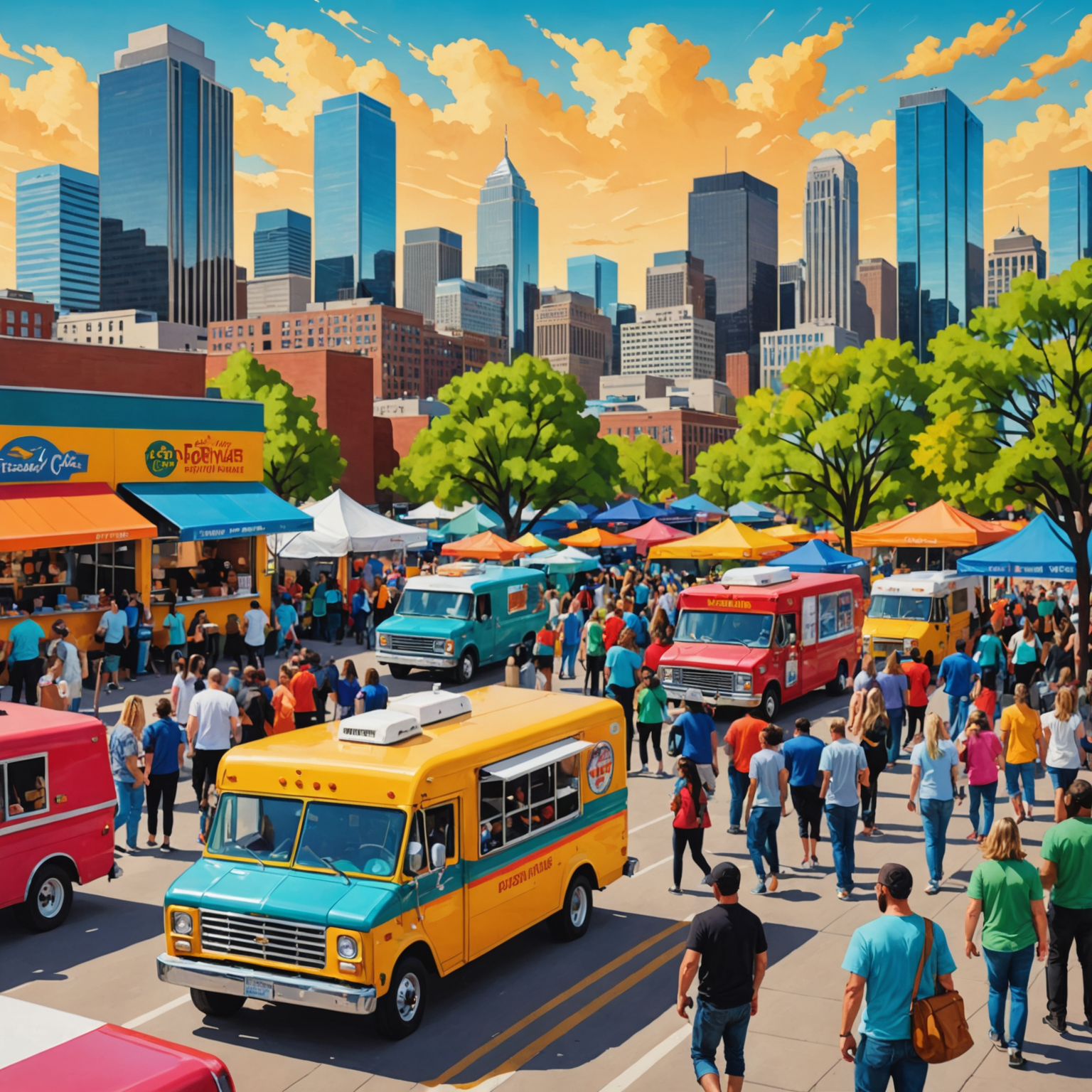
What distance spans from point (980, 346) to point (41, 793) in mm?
22431

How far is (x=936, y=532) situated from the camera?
28828mm

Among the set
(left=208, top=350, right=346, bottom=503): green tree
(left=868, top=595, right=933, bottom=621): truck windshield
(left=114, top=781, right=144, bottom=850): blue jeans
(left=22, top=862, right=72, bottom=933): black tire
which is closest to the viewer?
(left=22, top=862, right=72, bottom=933): black tire

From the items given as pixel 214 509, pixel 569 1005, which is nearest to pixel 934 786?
pixel 569 1005

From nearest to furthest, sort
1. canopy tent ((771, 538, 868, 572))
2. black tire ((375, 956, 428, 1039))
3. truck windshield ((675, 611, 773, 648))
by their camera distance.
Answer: black tire ((375, 956, 428, 1039)) → truck windshield ((675, 611, 773, 648)) → canopy tent ((771, 538, 868, 572))

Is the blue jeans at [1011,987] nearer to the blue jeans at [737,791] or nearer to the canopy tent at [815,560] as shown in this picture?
the blue jeans at [737,791]

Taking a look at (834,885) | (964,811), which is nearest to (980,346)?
(964,811)

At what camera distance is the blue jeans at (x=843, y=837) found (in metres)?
11.5

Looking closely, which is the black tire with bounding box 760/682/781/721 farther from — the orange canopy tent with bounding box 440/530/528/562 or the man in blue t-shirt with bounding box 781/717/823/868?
the orange canopy tent with bounding box 440/530/528/562

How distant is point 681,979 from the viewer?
6.78m

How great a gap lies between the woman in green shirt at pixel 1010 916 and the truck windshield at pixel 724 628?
1195cm

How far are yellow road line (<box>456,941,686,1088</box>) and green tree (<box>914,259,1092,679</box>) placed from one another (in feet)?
52.8

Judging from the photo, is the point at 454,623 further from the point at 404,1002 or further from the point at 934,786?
the point at 404,1002

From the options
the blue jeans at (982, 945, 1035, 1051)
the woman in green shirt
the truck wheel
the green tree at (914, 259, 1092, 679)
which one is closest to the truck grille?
the woman in green shirt

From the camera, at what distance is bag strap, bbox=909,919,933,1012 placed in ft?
20.2
